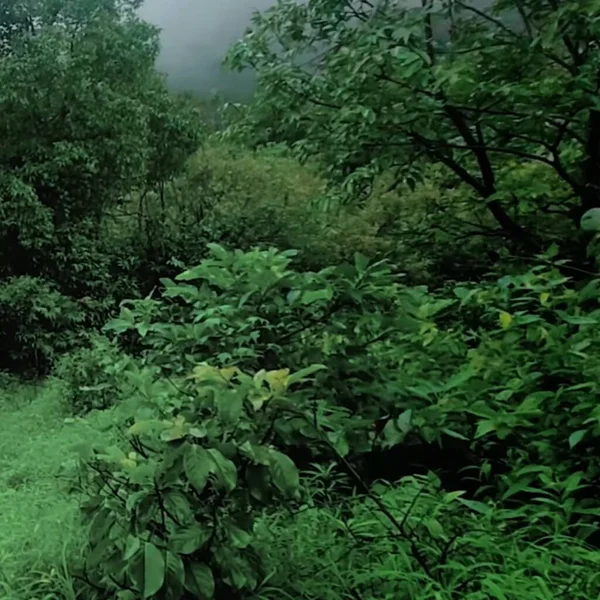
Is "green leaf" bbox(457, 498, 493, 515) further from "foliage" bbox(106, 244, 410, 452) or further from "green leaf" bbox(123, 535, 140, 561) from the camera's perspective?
"green leaf" bbox(123, 535, 140, 561)

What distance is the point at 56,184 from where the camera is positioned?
17.3ft

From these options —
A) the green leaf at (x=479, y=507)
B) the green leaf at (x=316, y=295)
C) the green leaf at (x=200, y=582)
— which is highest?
the green leaf at (x=316, y=295)

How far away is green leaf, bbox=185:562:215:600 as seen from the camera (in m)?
1.02

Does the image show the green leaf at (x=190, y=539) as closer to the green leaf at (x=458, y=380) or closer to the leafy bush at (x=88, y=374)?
the green leaf at (x=458, y=380)

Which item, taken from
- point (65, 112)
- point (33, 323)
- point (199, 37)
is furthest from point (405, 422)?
point (65, 112)

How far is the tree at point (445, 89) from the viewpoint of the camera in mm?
2295

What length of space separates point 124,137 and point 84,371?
87.5 inches

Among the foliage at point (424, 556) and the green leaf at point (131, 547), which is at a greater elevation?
the green leaf at point (131, 547)

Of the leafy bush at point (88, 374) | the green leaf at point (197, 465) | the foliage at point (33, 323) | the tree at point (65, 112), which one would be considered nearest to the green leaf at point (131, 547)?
the green leaf at point (197, 465)

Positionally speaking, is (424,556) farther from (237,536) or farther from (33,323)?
(33,323)

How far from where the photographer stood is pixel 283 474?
103cm

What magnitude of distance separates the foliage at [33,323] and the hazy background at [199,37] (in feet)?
6.48

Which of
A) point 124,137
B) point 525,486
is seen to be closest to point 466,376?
point 525,486

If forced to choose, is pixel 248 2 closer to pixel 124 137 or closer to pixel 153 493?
pixel 124 137
